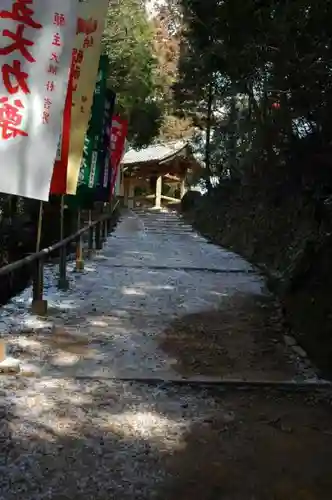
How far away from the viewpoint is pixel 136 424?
149 inches

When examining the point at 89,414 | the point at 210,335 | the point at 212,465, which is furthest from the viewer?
the point at 210,335

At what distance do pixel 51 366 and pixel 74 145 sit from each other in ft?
7.88

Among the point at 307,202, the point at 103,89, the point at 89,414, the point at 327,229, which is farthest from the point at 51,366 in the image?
the point at 103,89

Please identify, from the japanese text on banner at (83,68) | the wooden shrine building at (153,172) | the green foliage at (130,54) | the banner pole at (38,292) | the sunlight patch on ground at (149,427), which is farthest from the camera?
the wooden shrine building at (153,172)

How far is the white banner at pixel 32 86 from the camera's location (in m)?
3.96

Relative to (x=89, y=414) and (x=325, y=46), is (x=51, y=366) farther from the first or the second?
(x=325, y=46)

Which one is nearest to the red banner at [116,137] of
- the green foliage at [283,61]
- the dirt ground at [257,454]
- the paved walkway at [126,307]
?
the paved walkway at [126,307]

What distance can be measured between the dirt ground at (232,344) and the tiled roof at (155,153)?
81.0ft

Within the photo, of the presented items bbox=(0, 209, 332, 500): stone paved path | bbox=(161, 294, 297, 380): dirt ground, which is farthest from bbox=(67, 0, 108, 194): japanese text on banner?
bbox=(161, 294, 297, 380): dirt ground

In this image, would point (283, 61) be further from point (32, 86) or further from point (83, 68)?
point (32, 86)

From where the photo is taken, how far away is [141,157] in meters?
32.9

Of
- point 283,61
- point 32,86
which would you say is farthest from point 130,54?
point 32,86

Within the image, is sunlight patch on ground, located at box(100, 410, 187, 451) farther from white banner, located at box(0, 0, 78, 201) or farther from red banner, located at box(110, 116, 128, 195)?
red banner, located at box(110, 116, 128, 195)

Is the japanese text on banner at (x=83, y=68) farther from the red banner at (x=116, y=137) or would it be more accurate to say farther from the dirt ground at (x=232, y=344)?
the red banner at (x=116, y=137)
